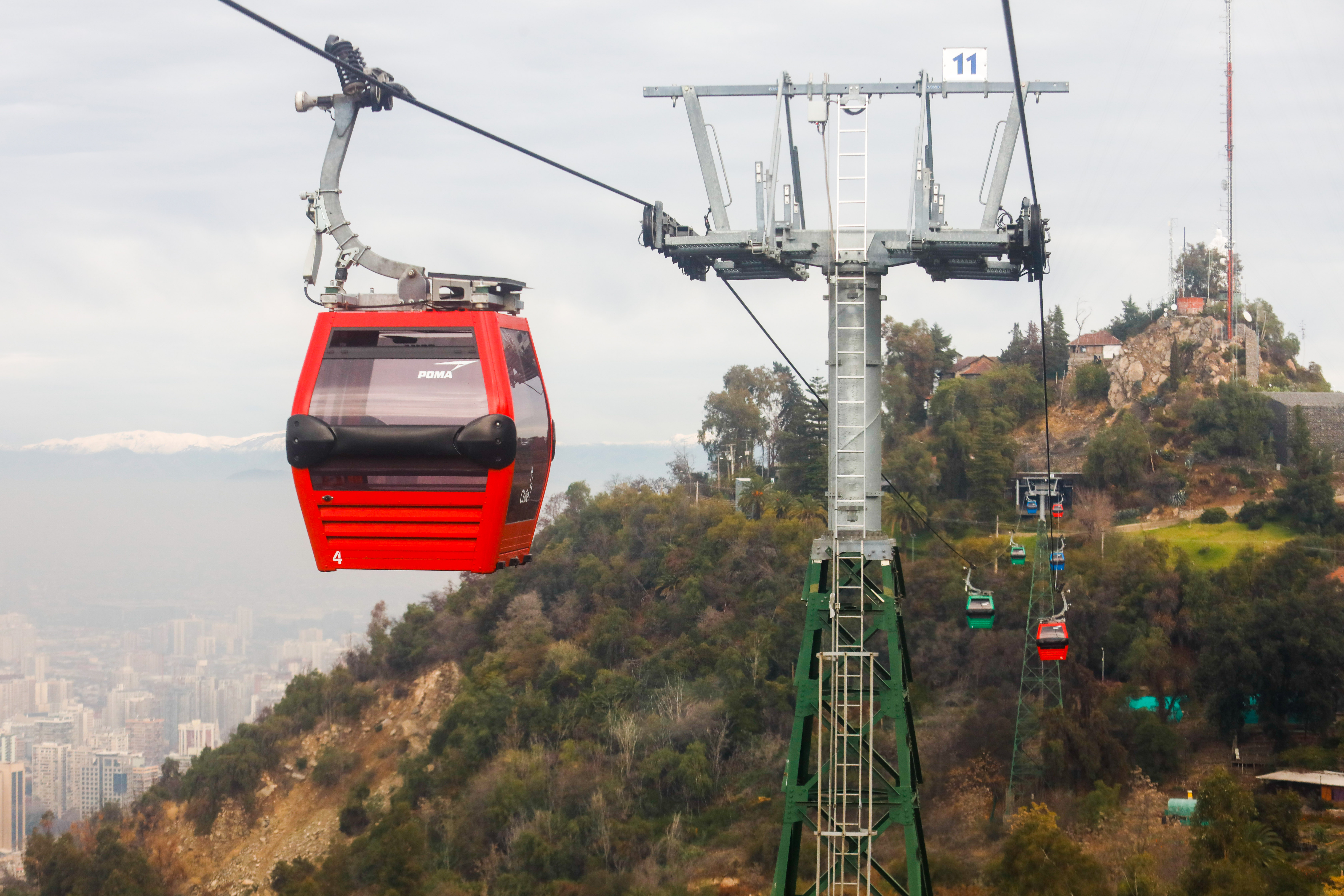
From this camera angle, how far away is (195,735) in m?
112

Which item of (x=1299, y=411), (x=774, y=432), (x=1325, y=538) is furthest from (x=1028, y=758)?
(x=774, y=432)

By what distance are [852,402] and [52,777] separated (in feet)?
343

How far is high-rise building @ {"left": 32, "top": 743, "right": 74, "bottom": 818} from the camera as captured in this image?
100 metres

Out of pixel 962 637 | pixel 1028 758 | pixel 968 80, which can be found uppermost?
pixel 968 80

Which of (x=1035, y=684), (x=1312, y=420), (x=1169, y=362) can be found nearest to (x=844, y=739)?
(x=1035, y=684)

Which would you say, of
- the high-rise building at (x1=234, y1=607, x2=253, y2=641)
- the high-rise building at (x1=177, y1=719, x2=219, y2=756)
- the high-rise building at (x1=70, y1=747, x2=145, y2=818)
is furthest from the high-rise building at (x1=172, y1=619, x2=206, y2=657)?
the high-rise building at (x1=70, y1=747, x2=145, y2=818)

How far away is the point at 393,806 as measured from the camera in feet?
180

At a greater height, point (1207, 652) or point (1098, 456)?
point (1098, 456)

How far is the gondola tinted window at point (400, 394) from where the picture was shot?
9992 millimetres

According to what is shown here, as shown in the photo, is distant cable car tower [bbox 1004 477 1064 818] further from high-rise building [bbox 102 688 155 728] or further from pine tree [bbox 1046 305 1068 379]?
high-rise building [bbox 102 688 155 728]

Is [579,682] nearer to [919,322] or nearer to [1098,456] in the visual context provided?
[1098,456]

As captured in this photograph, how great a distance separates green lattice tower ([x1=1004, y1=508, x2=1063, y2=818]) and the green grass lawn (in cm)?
1116

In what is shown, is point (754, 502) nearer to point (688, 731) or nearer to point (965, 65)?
point (688, 731)

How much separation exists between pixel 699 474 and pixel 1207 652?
140 ft
